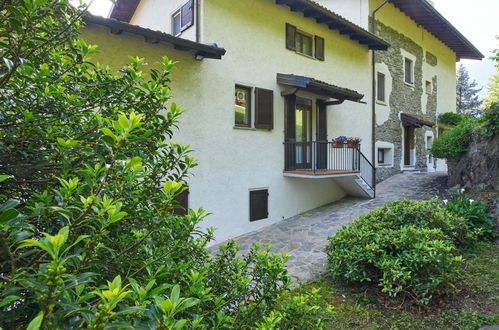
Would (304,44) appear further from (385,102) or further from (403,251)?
(403,251)

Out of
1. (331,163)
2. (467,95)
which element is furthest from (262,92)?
(467,95)

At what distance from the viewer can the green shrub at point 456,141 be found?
9.59 metres

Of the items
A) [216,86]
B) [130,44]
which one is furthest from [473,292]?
[130,44]

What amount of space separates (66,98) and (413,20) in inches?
695

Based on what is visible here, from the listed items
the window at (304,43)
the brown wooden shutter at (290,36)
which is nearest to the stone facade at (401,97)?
the window at (304,43)

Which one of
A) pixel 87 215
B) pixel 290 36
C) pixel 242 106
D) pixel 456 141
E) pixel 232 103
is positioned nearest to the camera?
pixel 87 215

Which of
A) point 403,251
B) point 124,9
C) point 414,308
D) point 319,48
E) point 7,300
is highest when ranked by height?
point 124,9

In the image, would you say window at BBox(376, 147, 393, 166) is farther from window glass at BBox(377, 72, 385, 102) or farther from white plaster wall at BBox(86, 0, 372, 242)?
white plaster wall at BBox(86, 0, 372, 242)

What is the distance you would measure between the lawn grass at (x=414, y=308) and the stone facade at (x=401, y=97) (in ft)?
28.0

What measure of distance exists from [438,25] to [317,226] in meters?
14.3

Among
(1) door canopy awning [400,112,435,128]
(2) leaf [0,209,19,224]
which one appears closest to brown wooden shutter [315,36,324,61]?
(1) door canopy awning [400,112,435,128]

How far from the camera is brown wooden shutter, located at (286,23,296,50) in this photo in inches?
359

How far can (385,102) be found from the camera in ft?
42.7

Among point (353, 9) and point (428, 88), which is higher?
point (353, 9)
